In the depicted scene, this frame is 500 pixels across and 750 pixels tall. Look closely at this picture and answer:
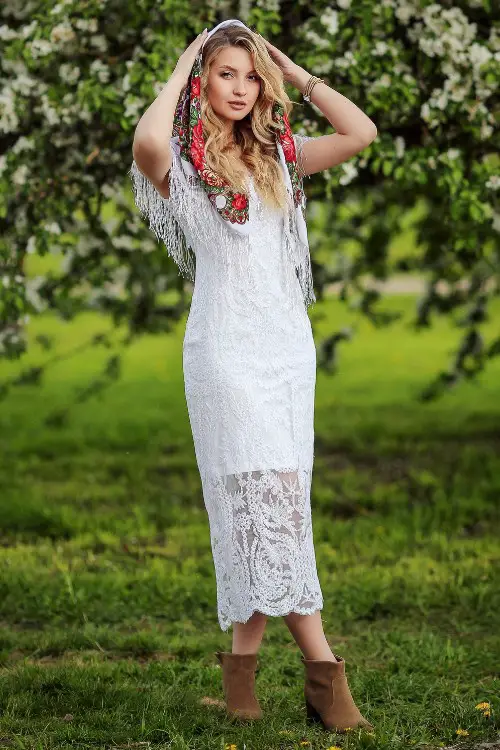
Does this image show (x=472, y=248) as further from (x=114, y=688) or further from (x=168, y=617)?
(x=114, y=688)

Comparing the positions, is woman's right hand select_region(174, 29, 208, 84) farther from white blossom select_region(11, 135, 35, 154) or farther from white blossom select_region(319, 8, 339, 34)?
white blossom select_region(11, 135, 35, 154)

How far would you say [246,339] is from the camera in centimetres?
395

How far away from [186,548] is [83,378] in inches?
328

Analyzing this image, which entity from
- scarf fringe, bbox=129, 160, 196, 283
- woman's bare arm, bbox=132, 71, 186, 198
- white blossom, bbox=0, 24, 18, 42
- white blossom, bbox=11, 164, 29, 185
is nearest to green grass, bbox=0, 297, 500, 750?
scarf fringe, bbox=129, 160, 196, 283

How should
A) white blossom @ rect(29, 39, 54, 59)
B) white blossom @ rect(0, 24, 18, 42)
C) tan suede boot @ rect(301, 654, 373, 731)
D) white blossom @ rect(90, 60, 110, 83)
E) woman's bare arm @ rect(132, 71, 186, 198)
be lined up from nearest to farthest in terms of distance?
woman's bare arm @ rect(132, 71, 186, 198), tan suede boot @ rect(301, 654, 373, 731), white blossom @ rect(29, 39, 54, 59), white blossom @ rect(90, 60, 110, 83), white blossom @ rect(0, 24, 18, 42)

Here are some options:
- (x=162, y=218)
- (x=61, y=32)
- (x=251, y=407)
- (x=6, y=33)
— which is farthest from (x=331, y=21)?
(x=251, y=407)

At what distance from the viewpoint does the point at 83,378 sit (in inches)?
596

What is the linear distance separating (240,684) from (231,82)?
1.98 metres

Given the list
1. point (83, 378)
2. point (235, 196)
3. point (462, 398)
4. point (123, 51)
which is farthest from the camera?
point (83, 378)

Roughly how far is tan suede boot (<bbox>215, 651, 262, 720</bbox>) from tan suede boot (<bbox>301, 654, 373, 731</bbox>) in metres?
0.19

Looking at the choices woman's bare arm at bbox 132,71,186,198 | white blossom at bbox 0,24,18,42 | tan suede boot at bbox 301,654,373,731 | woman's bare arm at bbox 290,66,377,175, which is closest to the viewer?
woman's bare arm at bbox 132,71,186,198

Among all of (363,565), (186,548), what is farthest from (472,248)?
(186,548)

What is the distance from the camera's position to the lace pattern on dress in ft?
12.9

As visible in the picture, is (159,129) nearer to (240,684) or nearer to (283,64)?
(283,64)
